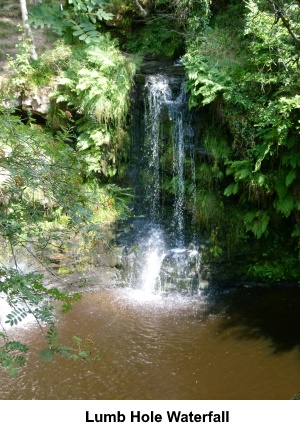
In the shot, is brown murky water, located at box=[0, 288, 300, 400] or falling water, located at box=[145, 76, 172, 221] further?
falling water, located at box=[145, 76, 172, 221]

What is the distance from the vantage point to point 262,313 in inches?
278

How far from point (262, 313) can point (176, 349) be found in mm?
1920

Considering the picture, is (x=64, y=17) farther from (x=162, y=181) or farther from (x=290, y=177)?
(x=162, y=181)

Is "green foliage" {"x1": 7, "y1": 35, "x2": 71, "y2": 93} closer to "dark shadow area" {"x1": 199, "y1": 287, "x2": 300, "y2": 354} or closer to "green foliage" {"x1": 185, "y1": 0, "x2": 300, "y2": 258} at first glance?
"green foliage" {"x1": 185, "y1": 0, "x2": 300, "y2": 258}

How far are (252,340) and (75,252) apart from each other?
12.8ft

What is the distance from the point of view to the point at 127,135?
9016 millimetres

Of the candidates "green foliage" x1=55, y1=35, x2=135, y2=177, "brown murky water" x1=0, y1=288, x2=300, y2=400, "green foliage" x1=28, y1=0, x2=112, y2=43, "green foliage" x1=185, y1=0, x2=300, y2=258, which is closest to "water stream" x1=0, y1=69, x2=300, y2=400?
"brown murky water" x1=0, y1=288, x2=300, y2=400

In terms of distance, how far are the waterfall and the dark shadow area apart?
3.21 ft

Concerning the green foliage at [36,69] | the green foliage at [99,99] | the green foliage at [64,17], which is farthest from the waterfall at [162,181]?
the green foliage at [64,17]

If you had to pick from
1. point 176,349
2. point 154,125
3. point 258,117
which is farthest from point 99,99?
point 176,349

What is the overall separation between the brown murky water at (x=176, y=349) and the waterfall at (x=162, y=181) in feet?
2.19

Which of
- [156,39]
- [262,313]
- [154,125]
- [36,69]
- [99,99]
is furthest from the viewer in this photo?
[156,39]

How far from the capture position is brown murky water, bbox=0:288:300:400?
5289mm

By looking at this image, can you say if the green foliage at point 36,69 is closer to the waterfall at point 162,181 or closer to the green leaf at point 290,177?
the waterfall at point 162,181
